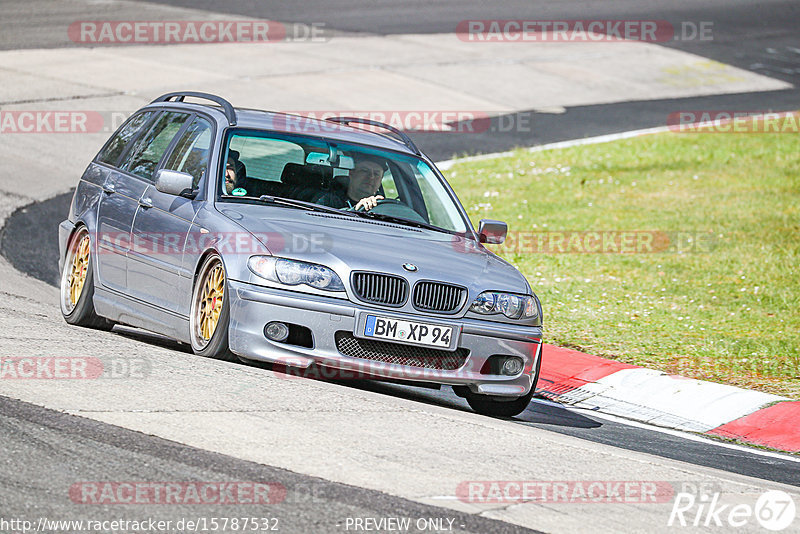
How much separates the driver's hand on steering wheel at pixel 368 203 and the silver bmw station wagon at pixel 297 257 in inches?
0.4

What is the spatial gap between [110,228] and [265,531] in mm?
4549

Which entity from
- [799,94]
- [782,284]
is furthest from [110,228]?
[799,94]

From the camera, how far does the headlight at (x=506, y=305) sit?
25.1 feet

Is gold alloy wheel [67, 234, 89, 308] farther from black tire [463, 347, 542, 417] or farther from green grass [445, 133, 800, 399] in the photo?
green grass [445, 133, 800, 399]

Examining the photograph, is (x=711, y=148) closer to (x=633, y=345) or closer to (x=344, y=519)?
(x=633, y=345)

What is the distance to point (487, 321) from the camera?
25.2ft

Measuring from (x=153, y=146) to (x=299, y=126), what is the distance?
43.8 inches

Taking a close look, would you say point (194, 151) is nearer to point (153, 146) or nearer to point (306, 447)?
point (153, 146)

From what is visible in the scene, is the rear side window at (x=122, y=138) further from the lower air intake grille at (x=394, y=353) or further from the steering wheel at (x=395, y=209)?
the lower air intake grille at (x=394, y=353)

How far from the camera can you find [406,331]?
7371mm

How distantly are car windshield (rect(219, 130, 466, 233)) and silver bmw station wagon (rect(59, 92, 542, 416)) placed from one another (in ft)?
0.04

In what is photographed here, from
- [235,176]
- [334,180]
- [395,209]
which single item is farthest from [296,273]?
[395,209]

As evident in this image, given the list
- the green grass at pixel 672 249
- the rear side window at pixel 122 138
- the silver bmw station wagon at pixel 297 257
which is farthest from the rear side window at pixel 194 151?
the green grass at pixel 672 249

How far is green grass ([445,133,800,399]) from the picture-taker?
437 inches
